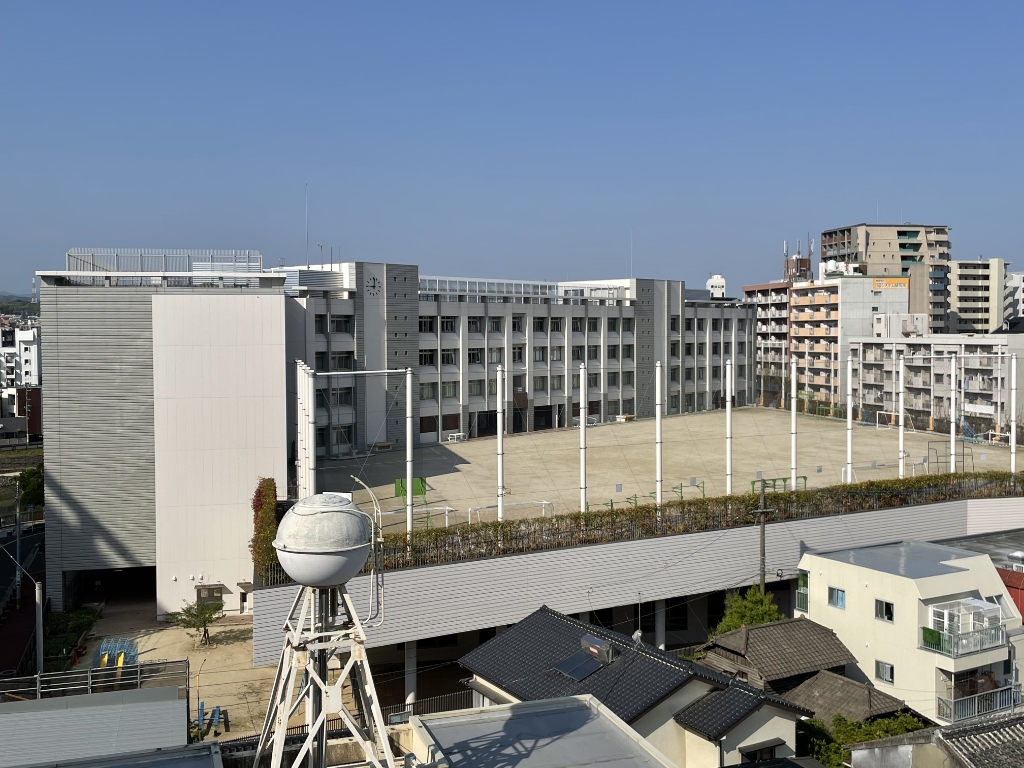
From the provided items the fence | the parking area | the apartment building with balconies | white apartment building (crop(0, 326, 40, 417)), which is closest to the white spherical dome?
the fence

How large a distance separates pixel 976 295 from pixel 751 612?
69.2 m

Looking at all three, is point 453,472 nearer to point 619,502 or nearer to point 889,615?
point 619,502

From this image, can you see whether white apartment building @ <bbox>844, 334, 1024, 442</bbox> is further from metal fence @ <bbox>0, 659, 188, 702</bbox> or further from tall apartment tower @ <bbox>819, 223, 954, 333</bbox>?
metal fence @ <bbox>0, 659, 188, 702</bbox>

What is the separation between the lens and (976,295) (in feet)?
256

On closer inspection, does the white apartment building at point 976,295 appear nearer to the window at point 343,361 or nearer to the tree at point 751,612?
the window at point 343,361

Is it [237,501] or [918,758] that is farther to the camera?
[237,501]

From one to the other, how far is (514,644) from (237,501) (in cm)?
1015

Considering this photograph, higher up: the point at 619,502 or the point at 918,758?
the point at 619,502

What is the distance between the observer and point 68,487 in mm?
22250

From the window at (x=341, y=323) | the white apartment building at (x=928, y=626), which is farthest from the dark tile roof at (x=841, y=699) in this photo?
the window at (x=341, y=323)

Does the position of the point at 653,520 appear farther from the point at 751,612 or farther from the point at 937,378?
the point at 937,378

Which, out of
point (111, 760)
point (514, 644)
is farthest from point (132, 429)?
point (111, 760)

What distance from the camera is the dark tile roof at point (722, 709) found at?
12.2 m

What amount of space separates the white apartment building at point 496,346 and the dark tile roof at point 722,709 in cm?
1734
